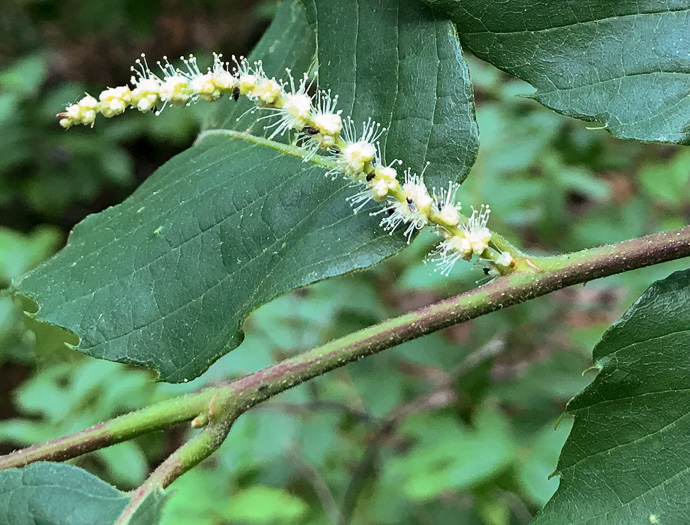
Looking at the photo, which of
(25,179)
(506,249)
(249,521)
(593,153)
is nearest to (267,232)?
(506,249)

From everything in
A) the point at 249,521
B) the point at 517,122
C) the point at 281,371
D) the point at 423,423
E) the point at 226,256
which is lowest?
the point at 249,521

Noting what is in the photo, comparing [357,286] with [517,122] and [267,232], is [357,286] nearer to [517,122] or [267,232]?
[517,122]

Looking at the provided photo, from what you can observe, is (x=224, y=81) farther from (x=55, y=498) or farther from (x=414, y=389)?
(x=414, y=389)

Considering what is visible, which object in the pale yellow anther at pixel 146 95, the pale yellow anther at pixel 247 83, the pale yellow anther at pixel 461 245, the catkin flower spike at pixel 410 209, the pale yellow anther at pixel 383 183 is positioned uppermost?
the pale yellow anther at pixel 146 95

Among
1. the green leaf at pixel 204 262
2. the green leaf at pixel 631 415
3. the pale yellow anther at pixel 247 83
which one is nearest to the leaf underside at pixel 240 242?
the green leaf at pixel 204 262

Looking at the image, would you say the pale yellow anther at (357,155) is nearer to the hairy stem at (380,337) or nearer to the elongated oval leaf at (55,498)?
the hairy stem at (380,337)

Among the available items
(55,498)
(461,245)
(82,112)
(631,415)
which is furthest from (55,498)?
(631,415)

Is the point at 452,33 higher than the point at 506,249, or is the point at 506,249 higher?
the point at 452,33
